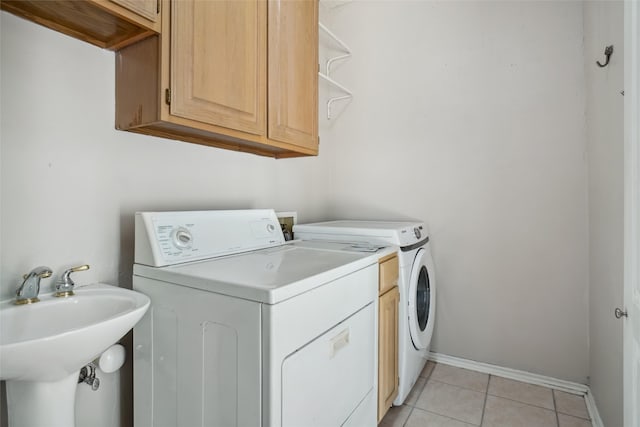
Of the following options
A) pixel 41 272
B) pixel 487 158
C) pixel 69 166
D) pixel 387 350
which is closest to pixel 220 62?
pixel 69 166

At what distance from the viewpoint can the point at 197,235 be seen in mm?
1349

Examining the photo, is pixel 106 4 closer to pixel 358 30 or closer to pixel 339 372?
pixel 339 372

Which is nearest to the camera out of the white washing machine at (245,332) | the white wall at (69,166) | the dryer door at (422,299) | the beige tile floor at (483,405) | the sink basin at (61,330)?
the sink basin at (61,330)

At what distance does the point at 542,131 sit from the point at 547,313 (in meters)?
1.15

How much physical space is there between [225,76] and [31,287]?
102 cm

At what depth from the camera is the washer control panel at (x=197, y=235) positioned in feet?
3.96

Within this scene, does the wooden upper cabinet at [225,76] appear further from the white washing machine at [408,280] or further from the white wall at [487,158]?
the white wall at [487,158]

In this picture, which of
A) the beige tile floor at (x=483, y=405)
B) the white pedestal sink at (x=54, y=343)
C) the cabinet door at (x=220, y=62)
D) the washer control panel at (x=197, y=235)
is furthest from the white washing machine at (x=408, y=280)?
the white pedestal sink at (x=54, y=343)

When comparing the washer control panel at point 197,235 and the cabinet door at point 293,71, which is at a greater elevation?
the cabinet door at point 293,71

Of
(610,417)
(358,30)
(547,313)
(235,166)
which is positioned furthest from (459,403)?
(358,30)

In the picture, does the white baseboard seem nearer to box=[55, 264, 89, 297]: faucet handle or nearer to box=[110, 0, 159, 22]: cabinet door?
box=[55, 264, 89, 297]: faucet handle

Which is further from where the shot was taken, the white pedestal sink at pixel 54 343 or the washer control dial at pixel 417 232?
the washer control dial at pixel 417 232

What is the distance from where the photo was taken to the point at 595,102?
1674 mm

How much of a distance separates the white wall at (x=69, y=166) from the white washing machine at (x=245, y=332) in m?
0.18
